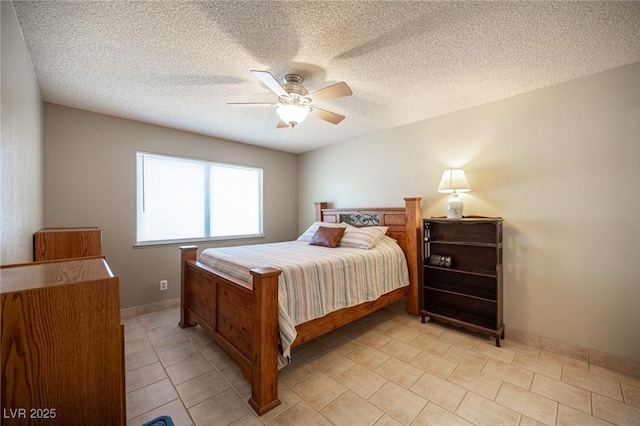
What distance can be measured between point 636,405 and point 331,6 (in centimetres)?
323

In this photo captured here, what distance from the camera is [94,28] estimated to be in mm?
1666

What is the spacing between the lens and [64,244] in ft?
7.06

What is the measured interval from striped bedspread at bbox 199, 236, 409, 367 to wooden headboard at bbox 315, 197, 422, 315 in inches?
6.0

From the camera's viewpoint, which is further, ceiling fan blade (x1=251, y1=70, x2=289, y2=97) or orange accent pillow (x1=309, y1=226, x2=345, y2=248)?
orange accent pillow (x1=309, y1=226, x2=345, y2=248)

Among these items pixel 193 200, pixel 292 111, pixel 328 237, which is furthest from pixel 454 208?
pixel 193 200

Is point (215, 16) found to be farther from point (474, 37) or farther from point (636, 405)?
point (636, 405)

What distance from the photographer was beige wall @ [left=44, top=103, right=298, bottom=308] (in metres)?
2.83

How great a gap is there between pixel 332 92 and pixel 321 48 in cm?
31

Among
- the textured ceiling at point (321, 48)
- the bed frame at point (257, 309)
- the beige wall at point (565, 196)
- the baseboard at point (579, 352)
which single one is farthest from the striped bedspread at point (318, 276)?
the textured ceiling at point (321, 48)

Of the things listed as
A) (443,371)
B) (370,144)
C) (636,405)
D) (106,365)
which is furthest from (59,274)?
(370,144)

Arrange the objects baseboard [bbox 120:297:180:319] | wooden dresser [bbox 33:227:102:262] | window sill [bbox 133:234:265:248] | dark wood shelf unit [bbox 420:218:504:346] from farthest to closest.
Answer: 1. window sill [bbox 133:234:265:248]
2. baseboard [bbox 120:297:180:319]
3. dark wood shelf unit [bbox 420:218:504:346]
4. wooden dresser [bbox 33:227:102:262]

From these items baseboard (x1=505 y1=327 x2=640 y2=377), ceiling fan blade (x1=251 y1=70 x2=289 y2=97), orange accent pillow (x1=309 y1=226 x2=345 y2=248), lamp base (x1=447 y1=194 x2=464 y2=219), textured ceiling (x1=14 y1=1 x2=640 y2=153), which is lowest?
baseboard (x1=505 y1=327 x2=640 y2=377)

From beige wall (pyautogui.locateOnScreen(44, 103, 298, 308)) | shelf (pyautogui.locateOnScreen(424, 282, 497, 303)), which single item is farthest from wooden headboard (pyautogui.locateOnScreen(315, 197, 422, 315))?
beige wall (pyautogui.locateOnScreen(44, 103, 298, 308))

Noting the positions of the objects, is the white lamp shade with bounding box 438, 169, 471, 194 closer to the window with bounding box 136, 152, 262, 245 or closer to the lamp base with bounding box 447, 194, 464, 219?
the lamp base with bounding box 447, 194, 464, 219
